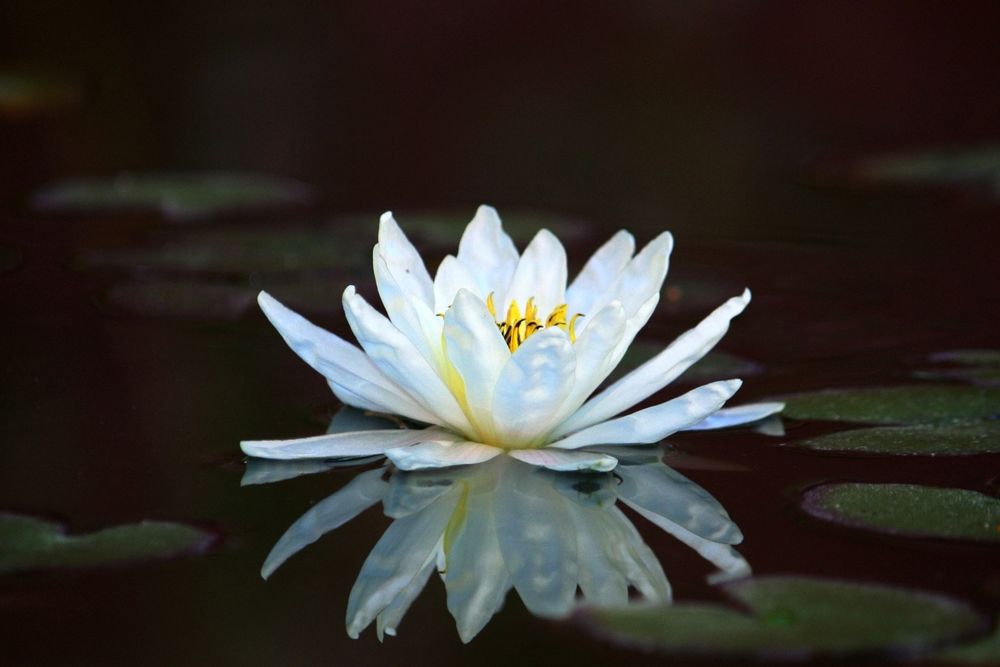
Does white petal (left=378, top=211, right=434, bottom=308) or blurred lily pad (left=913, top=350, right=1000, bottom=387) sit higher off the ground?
white petal (left=378, top=211, right=434, bottom=308)

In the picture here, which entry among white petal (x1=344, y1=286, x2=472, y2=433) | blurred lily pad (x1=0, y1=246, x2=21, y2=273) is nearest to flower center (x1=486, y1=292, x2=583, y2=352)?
white petal (x1=344, y1=286, x2=472, y2=433)

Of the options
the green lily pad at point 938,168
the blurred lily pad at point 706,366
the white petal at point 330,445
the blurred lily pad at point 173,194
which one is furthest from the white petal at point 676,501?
the green lily pad at point 938,168

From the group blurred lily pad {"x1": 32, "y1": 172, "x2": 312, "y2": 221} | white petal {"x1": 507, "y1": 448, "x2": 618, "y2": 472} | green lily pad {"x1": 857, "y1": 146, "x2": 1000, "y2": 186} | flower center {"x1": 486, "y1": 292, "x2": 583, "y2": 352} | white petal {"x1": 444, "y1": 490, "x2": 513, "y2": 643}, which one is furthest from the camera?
green lily pad {"x1": 857, "y1": 146, "x2": 1000, "y2": 186}

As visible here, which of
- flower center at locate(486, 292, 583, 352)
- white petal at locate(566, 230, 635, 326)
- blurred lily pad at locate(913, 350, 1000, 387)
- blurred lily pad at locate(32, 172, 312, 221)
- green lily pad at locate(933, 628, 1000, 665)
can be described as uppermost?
blurred lily pad at locate(32, 172, 312, 221)

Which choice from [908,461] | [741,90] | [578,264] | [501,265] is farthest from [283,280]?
[741,90]

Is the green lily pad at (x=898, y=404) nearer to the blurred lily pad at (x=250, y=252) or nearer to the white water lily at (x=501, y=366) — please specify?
the white water lily at (x=501, y=366)

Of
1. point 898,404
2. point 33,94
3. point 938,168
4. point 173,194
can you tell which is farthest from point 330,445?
point 33,94

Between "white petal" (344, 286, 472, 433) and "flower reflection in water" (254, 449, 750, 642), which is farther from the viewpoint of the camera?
"white petal" (344, 286, 472, 433)

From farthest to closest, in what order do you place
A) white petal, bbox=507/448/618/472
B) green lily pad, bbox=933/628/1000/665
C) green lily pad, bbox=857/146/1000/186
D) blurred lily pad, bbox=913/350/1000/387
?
green lily pad, bbox=857/146/1000/186 < blurred lily pad, bbox=913/350/1000/387 < white petal, bbox=507/448/618/472 < green lily pad, bbox=933/628/1000/665

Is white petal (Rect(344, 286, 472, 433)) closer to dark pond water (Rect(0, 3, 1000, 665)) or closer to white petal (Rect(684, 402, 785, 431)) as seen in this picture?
dark pond water (Rect(0, 3, 1000, 665))
